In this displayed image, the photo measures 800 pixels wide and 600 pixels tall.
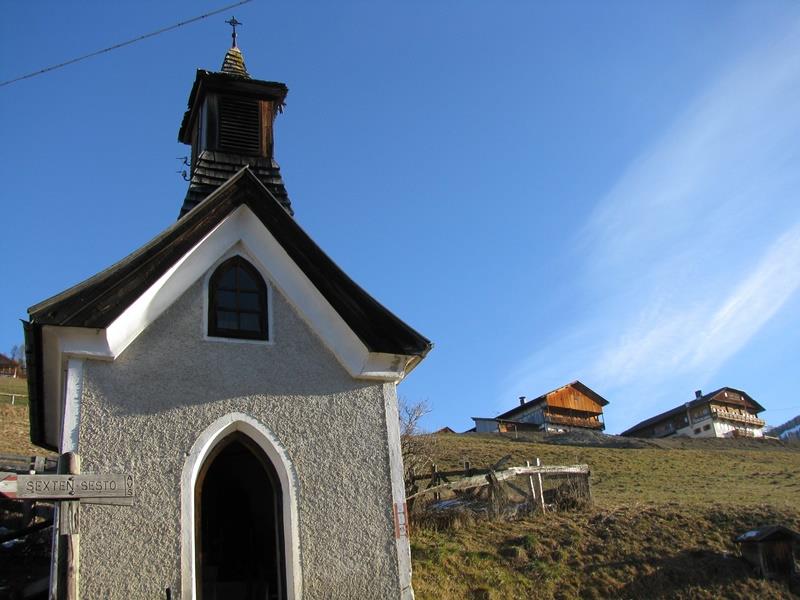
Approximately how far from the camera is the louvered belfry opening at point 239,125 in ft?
44.0

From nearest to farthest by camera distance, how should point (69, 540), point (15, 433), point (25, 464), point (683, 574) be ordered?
point (69, 540) → point (683, 574) → point (25, 464) → point (15, 433)

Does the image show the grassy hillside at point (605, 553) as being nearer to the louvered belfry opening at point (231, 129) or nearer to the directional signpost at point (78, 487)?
the directional signpost at point (78, 487)

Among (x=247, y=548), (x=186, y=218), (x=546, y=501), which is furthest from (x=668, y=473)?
(x=186, y=218)

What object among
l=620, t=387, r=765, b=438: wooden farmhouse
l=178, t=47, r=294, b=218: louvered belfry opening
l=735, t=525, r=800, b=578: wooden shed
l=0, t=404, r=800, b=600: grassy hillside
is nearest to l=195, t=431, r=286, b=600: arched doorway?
l=0, t=404, r=800, b=600: grassy hillside

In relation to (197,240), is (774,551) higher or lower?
lower

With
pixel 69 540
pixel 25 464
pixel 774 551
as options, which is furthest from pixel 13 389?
pixel 69 540

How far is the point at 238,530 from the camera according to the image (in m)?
13.2

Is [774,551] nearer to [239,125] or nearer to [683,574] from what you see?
[683,574]

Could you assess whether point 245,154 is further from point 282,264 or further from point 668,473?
point 668,473

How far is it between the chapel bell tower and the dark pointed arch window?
202 cm

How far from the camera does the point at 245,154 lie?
13328 mm

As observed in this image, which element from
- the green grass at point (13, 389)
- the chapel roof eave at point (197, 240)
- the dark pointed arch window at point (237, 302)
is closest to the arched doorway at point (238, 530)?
the dark pointed arch window at point (237, 302)

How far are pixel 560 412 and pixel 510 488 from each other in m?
58.1

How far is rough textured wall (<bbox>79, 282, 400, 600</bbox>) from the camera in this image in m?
8.84
